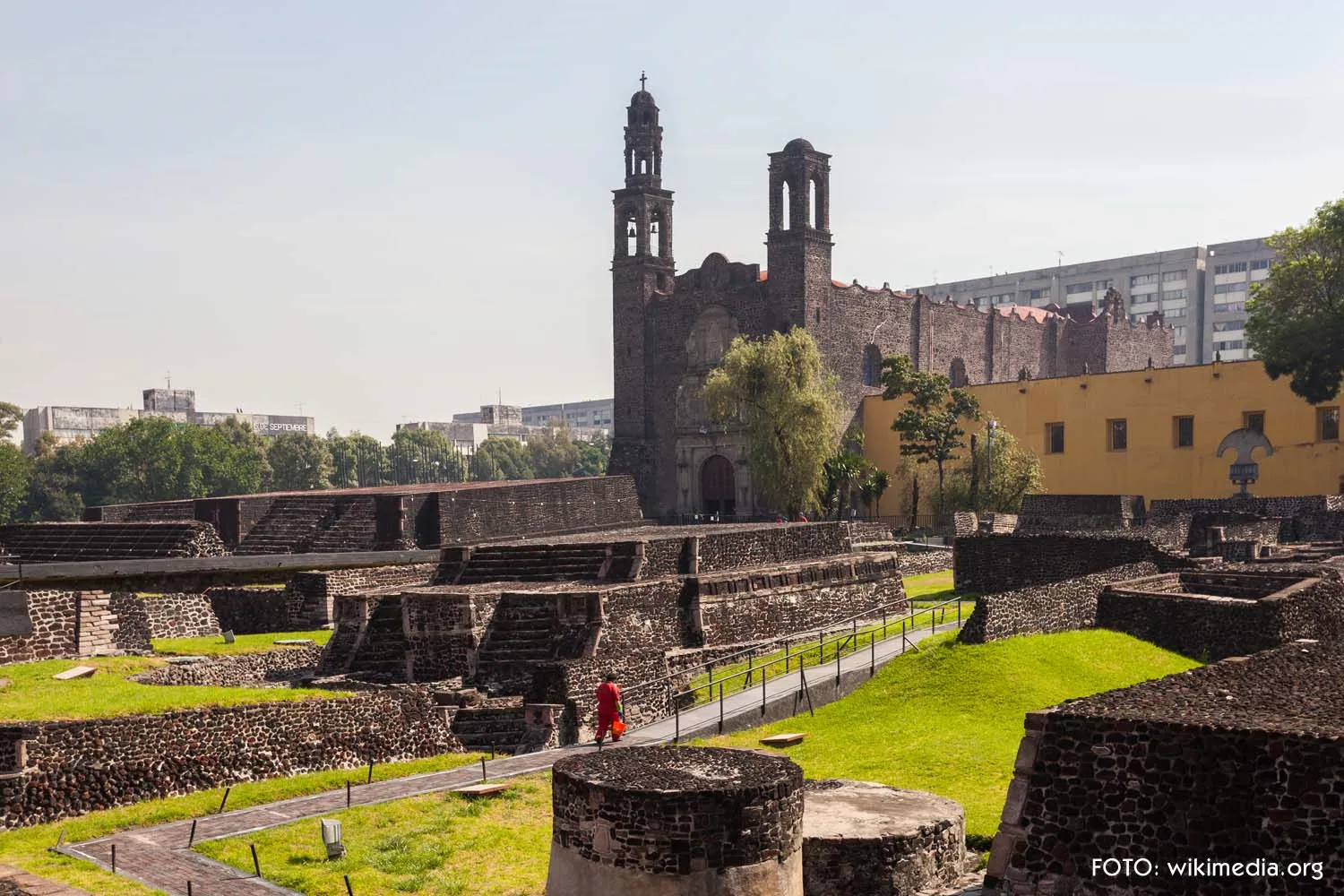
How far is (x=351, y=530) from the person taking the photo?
3519cm

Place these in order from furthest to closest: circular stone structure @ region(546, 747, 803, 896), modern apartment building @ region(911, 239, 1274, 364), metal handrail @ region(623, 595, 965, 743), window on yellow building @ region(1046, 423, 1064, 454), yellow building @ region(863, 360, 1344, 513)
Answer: modern apartment building @ region(911, 239, 1274, 364), window on yellow building @ region(1046, 423, 1064, 454), yellow building @ region(863, 360, 1344, 513), metal handrail @ region(623, 595, 965, 743), circular stone structure @ region(546, 747, 803, 896)

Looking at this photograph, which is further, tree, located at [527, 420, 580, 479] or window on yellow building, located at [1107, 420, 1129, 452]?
tree, located at [527, 420, 580, 479]

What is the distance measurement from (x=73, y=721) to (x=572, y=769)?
22.5ft

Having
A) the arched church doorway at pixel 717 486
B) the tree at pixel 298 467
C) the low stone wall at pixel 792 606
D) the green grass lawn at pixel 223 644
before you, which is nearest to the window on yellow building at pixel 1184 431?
the arched church doorway at pixel 717 486

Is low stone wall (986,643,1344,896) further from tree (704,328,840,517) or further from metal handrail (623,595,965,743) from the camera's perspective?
tree (704,328,840,517)

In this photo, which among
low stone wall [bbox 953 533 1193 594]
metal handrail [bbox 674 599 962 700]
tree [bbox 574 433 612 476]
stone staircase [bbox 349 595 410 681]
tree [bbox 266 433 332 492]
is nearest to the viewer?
metal handrail [bbox 674 599 962 700]

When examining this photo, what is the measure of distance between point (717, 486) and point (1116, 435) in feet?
52.6

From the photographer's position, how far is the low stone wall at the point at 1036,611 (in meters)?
20.4

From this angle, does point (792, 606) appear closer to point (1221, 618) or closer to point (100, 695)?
point (1221, 618)

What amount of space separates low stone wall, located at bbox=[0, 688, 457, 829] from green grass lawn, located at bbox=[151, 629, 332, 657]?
19.7 feet

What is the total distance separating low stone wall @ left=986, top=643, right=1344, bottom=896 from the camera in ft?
31.2

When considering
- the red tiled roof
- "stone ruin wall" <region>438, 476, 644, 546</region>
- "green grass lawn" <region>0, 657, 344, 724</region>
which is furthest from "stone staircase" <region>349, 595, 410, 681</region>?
the red tiled roof

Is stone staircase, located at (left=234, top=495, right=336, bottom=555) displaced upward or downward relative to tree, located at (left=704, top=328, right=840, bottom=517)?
downward

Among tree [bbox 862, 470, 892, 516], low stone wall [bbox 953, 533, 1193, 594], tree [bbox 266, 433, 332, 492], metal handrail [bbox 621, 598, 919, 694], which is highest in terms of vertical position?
tree [bbox 266, 433, 332, 492]
